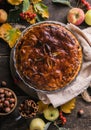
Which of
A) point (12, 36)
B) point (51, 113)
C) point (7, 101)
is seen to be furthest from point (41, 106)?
point (12, 36)

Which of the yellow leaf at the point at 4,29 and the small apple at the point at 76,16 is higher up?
the small apple at the point at 76,16

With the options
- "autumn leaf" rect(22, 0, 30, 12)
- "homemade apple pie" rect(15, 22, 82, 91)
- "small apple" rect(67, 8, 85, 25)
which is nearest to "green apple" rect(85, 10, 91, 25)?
"small apple" rect(67, 8, 85, 25)

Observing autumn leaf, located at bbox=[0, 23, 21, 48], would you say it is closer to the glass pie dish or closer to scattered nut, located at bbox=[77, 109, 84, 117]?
the glass pie dish

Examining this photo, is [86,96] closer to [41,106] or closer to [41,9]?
[41,106]

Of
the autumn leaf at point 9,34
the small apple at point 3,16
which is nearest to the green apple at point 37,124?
the autumn leaf at point 9,34

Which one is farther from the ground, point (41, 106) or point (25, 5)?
point (25, 5)

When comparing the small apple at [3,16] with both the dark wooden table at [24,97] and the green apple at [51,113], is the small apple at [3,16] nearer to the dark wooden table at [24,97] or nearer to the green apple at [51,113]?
the dark wooden table at [24,97]
